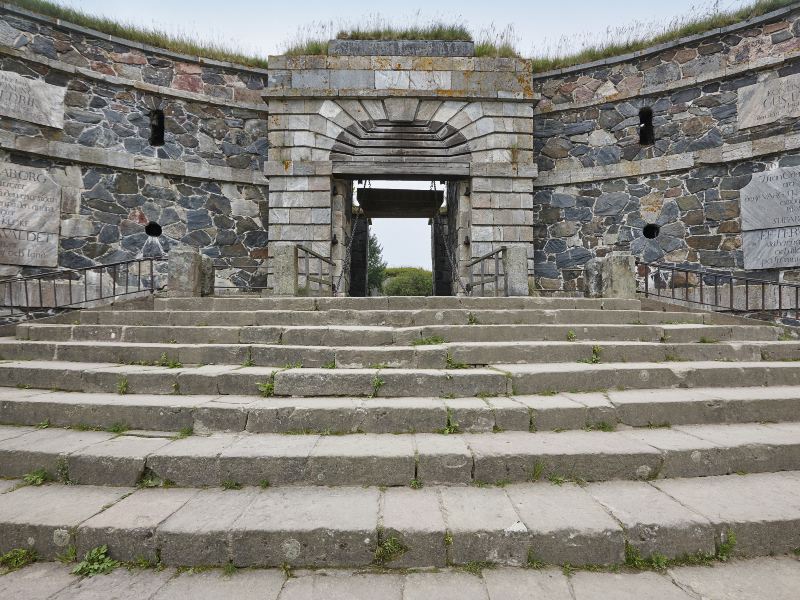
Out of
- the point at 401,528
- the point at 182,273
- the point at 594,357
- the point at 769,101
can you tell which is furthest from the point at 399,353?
the point at 769,101

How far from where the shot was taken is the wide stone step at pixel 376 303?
5.41 metres

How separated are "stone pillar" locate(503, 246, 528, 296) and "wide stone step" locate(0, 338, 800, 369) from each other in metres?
2.50

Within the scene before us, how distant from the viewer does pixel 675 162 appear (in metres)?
8.62

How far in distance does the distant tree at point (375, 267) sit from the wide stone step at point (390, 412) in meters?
20.4

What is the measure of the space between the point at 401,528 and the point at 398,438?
887 mm

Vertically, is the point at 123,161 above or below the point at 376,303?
above

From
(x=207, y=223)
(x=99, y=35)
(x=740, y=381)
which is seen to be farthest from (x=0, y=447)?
(x=99, y=35)

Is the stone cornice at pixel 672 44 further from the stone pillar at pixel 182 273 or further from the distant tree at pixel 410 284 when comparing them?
the distant tree at pixel 410 284

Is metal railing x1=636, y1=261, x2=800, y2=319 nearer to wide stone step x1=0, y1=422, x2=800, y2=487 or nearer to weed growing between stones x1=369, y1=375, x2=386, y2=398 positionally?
wide stone step x1=0, y1=422, x2=800, y2=487

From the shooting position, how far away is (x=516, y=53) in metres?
9.56

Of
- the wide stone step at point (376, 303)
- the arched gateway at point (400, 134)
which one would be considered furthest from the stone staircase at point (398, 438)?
the arched gateway at point (400, 134)

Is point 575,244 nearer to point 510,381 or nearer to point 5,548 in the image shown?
point 510,381

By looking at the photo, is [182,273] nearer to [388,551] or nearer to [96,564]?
[96,564]

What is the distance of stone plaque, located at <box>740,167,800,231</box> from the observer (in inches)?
297
